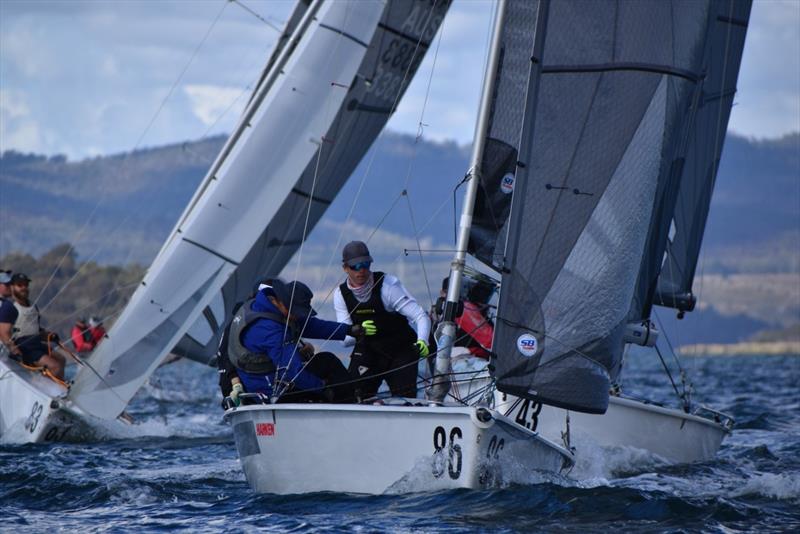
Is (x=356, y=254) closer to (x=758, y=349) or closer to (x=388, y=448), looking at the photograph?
(x=388, y=448)

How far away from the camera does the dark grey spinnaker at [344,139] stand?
13039 millimetres

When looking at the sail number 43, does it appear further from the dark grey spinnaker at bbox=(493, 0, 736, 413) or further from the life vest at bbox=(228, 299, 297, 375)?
the life vest at bbox=(228, 299, 297, 375)

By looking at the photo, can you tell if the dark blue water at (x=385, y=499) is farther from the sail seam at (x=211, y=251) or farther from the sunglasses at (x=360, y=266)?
the sail seam at (x=211, y=251)

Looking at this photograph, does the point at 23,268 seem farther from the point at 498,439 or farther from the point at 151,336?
the point at 498,439

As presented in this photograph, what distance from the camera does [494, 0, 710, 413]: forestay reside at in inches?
300

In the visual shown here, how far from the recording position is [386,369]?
8.26 metres

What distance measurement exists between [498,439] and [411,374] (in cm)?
115

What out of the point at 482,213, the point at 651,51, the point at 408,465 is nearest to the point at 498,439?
the point at 408,465

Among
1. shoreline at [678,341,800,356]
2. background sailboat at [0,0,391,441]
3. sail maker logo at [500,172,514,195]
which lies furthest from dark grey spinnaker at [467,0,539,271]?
shoreline at [678,341,800,356]

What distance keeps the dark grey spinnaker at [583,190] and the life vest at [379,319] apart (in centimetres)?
78

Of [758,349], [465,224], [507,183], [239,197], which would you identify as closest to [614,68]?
[507,183]

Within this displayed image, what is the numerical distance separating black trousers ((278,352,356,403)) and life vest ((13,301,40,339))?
5.22 metres

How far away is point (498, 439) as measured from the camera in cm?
714

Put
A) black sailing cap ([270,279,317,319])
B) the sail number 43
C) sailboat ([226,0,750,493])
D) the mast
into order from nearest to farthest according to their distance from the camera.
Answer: sailboat ([226,0,750,493]) → the mast → black sailing cap ([270,279,317,319]) → the sail number 43
